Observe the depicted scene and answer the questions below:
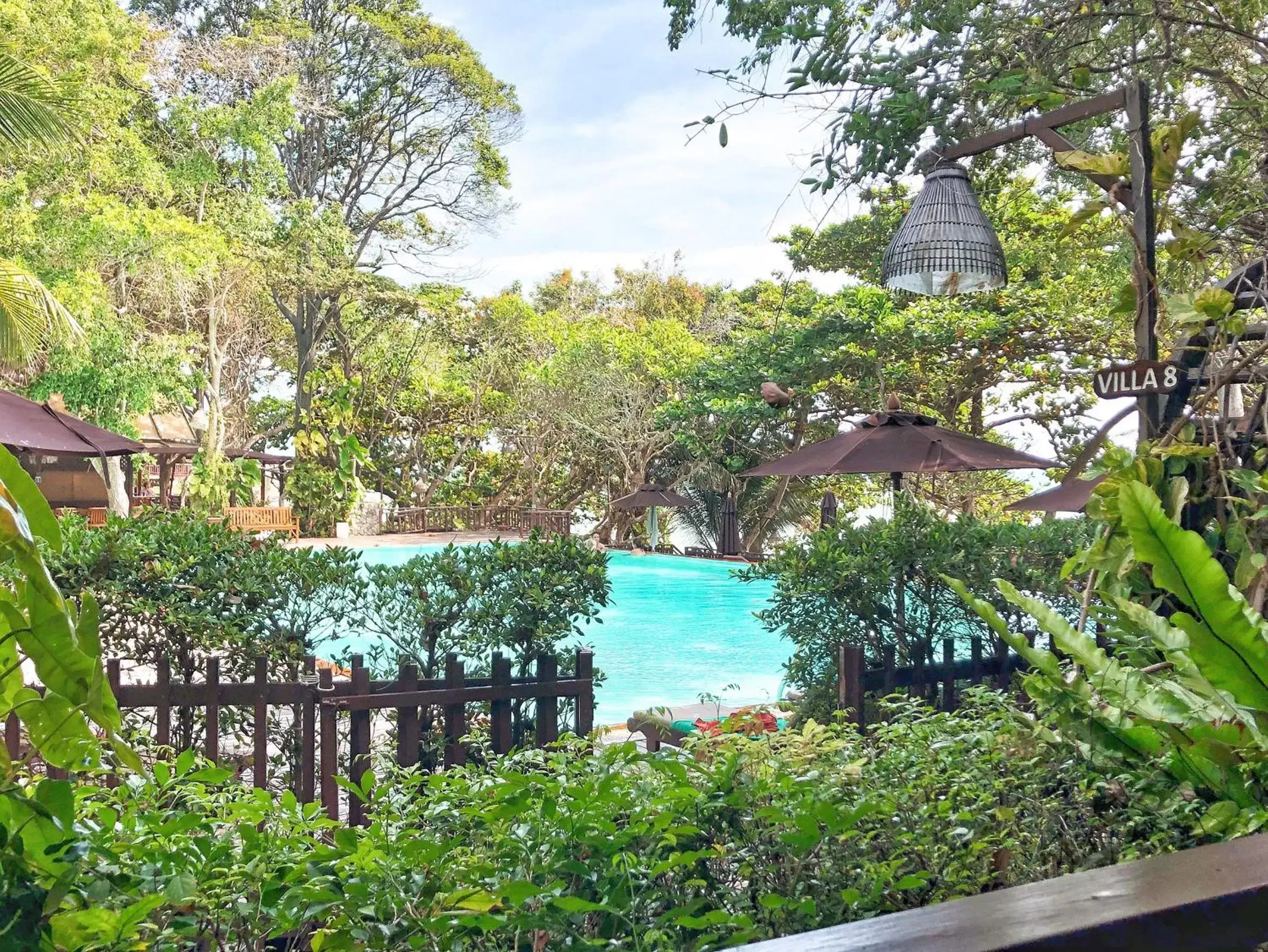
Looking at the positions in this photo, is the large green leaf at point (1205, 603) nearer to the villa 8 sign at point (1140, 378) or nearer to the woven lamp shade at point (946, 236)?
the villa 8 sign at point (1140, 378)

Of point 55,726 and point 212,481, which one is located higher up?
point 212,481

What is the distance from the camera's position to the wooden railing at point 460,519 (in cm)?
2328

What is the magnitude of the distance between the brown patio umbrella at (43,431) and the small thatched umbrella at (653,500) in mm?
12927

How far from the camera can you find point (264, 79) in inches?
896

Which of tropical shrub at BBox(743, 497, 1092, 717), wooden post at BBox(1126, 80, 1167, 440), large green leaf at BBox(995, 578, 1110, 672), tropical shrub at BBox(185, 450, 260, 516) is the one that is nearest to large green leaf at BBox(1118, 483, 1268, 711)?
large green leaf at BBox(995, 578, 1110, 672)

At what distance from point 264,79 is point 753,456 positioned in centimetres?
1458

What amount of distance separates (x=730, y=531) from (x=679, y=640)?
20.7 feet

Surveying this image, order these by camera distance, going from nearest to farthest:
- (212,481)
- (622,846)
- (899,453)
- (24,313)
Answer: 1. (622,846)
2. (899,453)
3. (24,313)
4. (212,481)

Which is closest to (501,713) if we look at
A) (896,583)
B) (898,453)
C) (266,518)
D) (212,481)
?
(896,583)

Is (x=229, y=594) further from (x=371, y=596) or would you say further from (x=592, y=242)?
(x=592, y=242)

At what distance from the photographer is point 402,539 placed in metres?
21.3

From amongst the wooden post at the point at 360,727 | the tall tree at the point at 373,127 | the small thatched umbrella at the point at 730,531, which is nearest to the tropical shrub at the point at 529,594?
the wooden post at the point at 360,727

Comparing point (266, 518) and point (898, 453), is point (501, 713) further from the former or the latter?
point (266, 518)

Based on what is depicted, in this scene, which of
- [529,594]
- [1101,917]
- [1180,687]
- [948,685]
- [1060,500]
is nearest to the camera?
[1101,917]
